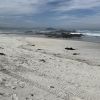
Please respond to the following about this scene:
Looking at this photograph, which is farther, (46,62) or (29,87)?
(46,62)

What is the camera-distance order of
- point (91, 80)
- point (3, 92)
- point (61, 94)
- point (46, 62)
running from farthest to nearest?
point (46, 62) → point (91, 80) → point (61, 94) → point (3, 92)

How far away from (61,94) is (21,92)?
3.35ft

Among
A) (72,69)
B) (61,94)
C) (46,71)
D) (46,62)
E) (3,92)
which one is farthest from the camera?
(46,62)

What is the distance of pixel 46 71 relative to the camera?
8.34 metres

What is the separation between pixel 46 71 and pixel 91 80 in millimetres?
1597

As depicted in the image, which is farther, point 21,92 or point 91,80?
point 91,80

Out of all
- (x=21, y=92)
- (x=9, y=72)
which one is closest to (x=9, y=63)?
(x=9, y=72)

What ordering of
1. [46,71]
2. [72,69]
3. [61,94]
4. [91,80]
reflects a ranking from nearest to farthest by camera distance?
[61,94] < [91,80] < [46,71] < [72,69]

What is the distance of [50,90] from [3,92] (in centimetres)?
130

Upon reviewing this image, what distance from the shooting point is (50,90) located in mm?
6465

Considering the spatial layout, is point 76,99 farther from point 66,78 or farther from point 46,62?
point 46,62

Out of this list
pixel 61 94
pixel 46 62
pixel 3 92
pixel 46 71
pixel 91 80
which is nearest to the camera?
pixel 3 92

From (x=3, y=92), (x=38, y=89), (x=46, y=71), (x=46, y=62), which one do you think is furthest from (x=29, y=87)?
(x=46, y=62)

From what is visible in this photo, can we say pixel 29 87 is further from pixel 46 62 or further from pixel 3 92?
pixel 46 62
